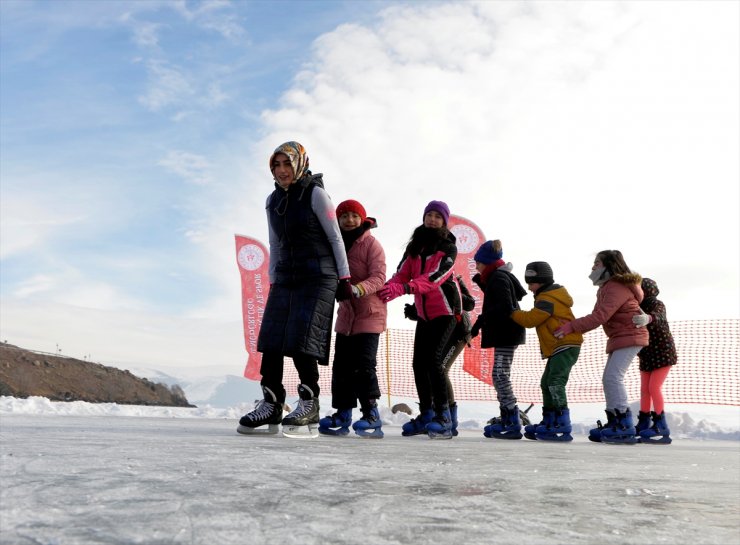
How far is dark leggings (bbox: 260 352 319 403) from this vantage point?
4.15 meters

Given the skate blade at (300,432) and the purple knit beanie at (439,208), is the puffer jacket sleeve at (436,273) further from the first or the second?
the skate blade at (300,432)

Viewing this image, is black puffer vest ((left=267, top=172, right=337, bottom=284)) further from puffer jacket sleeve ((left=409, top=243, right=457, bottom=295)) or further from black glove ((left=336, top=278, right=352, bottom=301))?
puffer jacket sleeve ((left=409, top=243, right=457, bottom=295))

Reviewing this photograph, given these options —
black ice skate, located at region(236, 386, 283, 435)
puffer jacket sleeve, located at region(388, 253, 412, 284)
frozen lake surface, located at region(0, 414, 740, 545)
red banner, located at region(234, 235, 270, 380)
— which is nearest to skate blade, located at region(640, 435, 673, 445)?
puffer jacket sleeve, located at region(388, 253, 412, 284)

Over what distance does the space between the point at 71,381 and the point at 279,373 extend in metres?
12.5

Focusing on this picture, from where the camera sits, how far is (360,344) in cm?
461

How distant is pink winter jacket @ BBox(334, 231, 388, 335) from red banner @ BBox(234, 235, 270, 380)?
8.19 metres

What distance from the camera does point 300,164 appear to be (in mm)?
4227

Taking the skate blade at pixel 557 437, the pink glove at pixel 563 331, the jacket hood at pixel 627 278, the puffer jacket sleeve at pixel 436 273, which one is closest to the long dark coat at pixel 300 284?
the puffer jacket sleeve at pixel 436 273

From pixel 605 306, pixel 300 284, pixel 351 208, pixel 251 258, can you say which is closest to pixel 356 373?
pixel 300 284

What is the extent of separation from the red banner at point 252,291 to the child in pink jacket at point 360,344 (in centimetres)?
A: 820

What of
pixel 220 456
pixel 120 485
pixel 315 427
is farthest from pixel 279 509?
pixel 315 427

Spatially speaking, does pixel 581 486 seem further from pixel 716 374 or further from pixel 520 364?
pixel 520 364

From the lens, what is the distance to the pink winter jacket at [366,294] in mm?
4598

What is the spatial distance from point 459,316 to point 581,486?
3.08 meters
